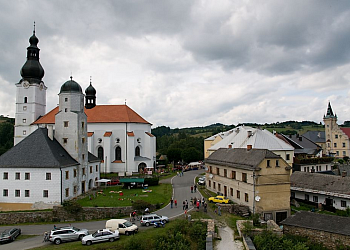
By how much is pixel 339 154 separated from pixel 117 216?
3030 inches

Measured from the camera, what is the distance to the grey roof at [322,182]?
34.8 meters

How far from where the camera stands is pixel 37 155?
3566 centimetres

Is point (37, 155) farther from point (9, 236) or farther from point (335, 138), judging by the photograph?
point (335, 138)

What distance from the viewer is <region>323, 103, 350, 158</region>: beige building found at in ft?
270

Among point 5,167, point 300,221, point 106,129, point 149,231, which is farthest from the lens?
point 106,129

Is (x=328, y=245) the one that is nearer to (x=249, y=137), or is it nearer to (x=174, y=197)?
(x=174, y=197)

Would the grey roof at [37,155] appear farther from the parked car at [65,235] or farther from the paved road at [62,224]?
the parked car at [65,235]

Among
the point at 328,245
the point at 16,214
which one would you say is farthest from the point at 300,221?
the point at 16,214

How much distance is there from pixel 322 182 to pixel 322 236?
554 inches

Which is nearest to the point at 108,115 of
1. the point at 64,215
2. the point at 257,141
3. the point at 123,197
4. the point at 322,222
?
the point at 123,197

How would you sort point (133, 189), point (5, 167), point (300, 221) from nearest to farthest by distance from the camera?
point (300, 221)
point (5, 167)
point (133, 189)

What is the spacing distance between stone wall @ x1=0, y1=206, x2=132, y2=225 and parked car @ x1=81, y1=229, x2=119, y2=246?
7225mm

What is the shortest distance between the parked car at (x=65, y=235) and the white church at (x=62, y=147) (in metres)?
11.4

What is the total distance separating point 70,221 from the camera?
100 ft
